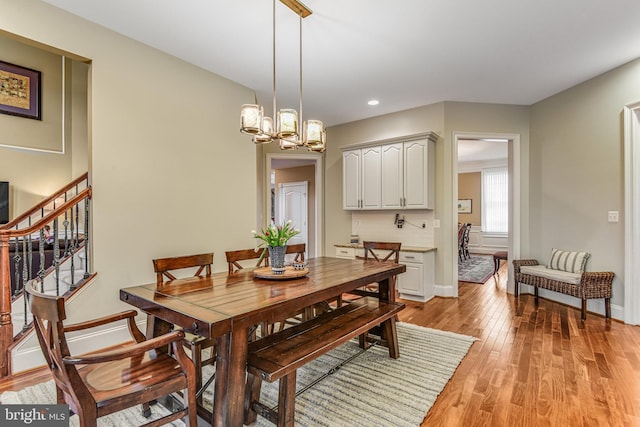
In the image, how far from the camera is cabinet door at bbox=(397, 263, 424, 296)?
436cm

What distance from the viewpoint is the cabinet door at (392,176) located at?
4.71m

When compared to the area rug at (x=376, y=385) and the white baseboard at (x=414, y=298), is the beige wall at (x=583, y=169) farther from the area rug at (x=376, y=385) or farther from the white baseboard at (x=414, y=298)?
the area rug at (x=376, y=385)

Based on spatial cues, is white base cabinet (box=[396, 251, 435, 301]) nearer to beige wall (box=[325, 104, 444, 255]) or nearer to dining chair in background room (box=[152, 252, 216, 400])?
beige wall (box=[325, 104, 444, 255])

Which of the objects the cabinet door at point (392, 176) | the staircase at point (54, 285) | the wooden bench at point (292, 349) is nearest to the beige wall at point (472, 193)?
the cabinet door at point (392, 176)

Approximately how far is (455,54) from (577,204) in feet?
8.39

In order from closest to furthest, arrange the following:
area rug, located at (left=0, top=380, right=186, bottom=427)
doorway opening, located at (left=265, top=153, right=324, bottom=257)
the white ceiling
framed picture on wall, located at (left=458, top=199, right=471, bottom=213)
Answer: area rug, located at (left=0, top=380, right=186, bottom=427) → the white ceiling → doorway opening, located at (left=265, top=153, right=324, bottom=257) → framed picture on wall, located at (left=458, top=199, right=471, bottom=213)

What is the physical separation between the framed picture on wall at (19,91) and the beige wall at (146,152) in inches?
119

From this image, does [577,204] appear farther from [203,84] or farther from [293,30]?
[203,84]

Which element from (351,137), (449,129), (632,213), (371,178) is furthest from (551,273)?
(351,137)

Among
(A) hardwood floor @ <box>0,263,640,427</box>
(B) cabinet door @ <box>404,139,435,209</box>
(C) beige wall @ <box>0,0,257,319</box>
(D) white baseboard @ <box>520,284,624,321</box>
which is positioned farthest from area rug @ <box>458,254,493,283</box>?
(C) beige wall @ <box>0,0,257,319</box>

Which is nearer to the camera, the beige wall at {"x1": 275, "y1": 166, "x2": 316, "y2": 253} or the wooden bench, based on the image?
the wooden bench

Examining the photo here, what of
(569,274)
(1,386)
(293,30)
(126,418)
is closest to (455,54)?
(293,30)

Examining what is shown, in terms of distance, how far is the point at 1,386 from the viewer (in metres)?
2.17

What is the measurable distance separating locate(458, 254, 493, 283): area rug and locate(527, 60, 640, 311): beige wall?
145cm
